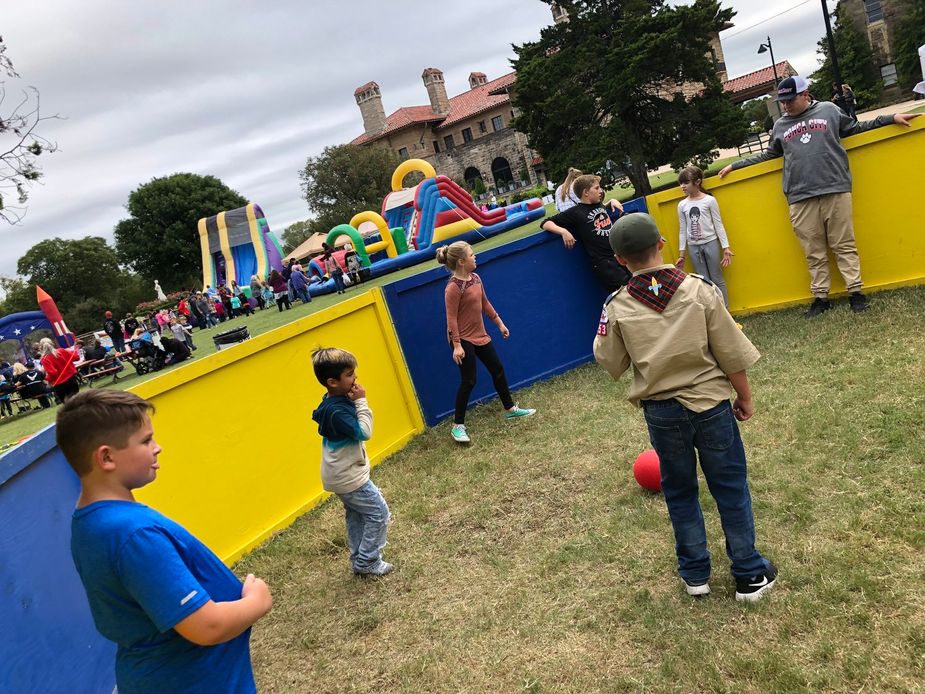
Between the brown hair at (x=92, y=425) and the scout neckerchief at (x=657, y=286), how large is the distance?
6.77ft

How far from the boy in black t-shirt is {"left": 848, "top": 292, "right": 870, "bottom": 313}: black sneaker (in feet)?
7.31

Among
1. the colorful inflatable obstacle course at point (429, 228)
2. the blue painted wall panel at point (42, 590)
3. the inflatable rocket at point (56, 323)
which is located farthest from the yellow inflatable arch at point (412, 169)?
→ the blue painted wall panel at point (42, 590)

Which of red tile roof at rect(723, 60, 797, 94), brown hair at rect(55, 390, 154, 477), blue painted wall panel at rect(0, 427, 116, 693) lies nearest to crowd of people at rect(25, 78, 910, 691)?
brown hair at rect(55, 390, 154, 477)

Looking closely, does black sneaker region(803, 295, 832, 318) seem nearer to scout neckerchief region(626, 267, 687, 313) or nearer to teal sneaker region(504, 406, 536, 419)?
teal sneaker region(504, 406, 536, 419)

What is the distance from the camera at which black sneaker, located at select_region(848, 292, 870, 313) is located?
6.34 m

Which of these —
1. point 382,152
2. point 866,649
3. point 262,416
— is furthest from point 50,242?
point 866,649

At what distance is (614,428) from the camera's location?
5359 mm

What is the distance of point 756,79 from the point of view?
57.5 m

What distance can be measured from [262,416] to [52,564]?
84.0 inches

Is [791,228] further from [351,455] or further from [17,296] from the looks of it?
[17,296]

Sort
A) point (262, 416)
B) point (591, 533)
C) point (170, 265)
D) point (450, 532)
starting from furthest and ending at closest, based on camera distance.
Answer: point (170, 265)
point (262, 416)
point (450, 532)
point (591, 533)

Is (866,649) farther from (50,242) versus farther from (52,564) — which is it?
(50,242)

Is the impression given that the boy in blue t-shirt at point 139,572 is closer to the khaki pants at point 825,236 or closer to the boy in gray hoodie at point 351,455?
the boy in gray hoodie at point 351,455

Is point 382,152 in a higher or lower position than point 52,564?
higher
